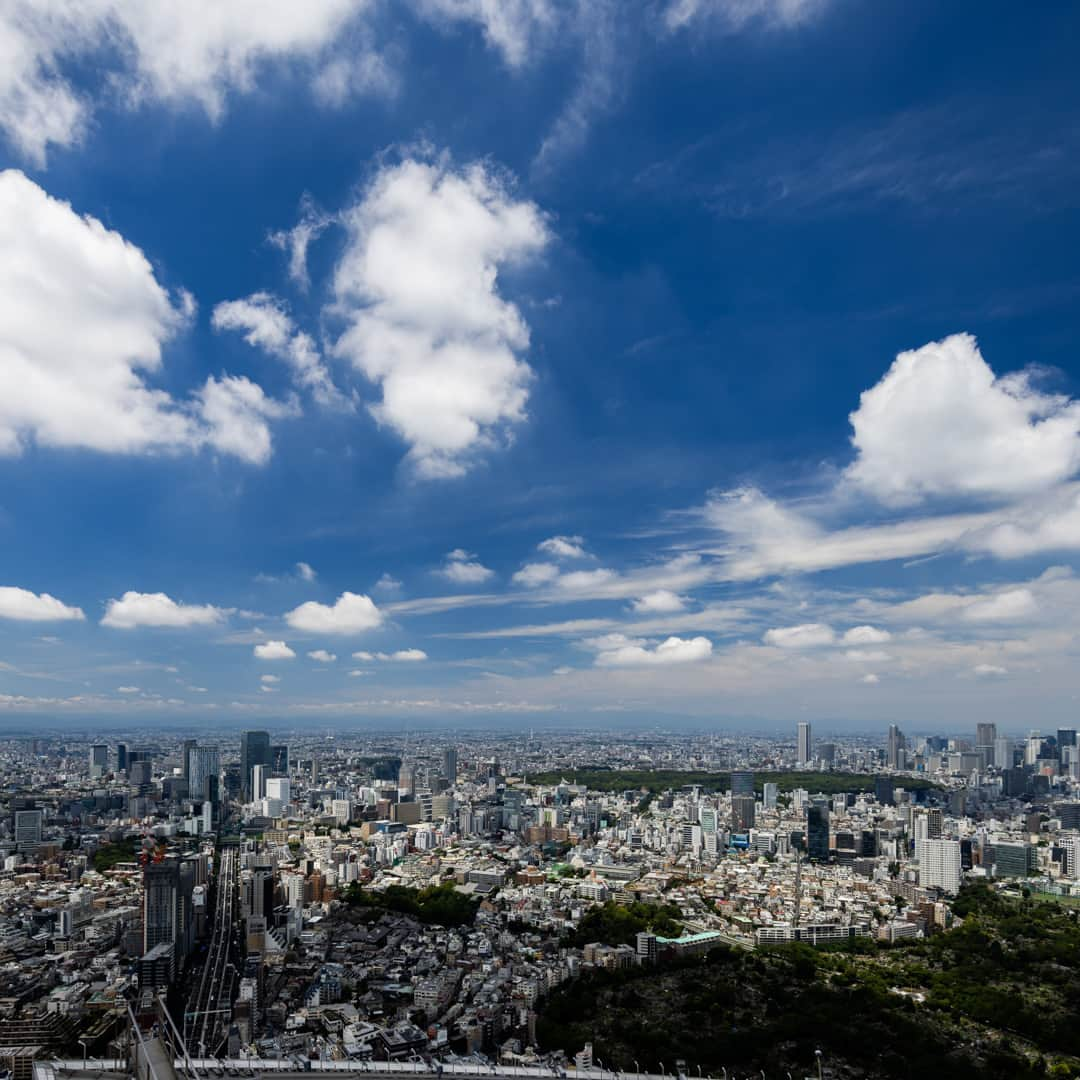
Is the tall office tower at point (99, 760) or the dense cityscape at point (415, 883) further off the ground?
the tall office tower at point (99, 760)

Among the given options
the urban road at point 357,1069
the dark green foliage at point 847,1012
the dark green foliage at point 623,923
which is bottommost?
the dark green foliage at point 623,923

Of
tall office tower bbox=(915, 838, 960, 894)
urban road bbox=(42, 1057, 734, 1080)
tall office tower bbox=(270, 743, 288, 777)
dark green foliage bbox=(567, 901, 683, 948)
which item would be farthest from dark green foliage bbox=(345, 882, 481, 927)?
tall office tower bbox=(915, 838, 960, 894)

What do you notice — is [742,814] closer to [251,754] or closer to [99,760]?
[251,754]

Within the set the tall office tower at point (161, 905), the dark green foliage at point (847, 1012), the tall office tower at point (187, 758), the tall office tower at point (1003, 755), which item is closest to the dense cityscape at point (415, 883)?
the tall office tower at point (161, 905)

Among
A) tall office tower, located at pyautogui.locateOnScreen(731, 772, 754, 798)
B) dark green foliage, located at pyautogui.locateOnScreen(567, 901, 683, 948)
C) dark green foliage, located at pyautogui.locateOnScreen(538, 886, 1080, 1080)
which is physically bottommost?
tall office tower, located at pyautogui.locateOnScreen(731, 772, 754, 798)

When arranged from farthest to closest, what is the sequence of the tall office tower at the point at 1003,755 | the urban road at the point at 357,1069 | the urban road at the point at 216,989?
1. the tall office tower at the point at 1003,755
2. the urban road at the point at 216,989
3. the urban road at the point at 357,1069

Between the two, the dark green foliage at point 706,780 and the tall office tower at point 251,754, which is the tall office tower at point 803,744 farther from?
the tall office tower at point 251,754

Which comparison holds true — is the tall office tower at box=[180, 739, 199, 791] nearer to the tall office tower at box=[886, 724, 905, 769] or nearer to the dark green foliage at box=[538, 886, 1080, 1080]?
the dark green foliage at box=[538, 886, 1080, 1080]

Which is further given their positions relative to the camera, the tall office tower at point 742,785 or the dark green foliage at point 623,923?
the tall office tower at point 742,785
